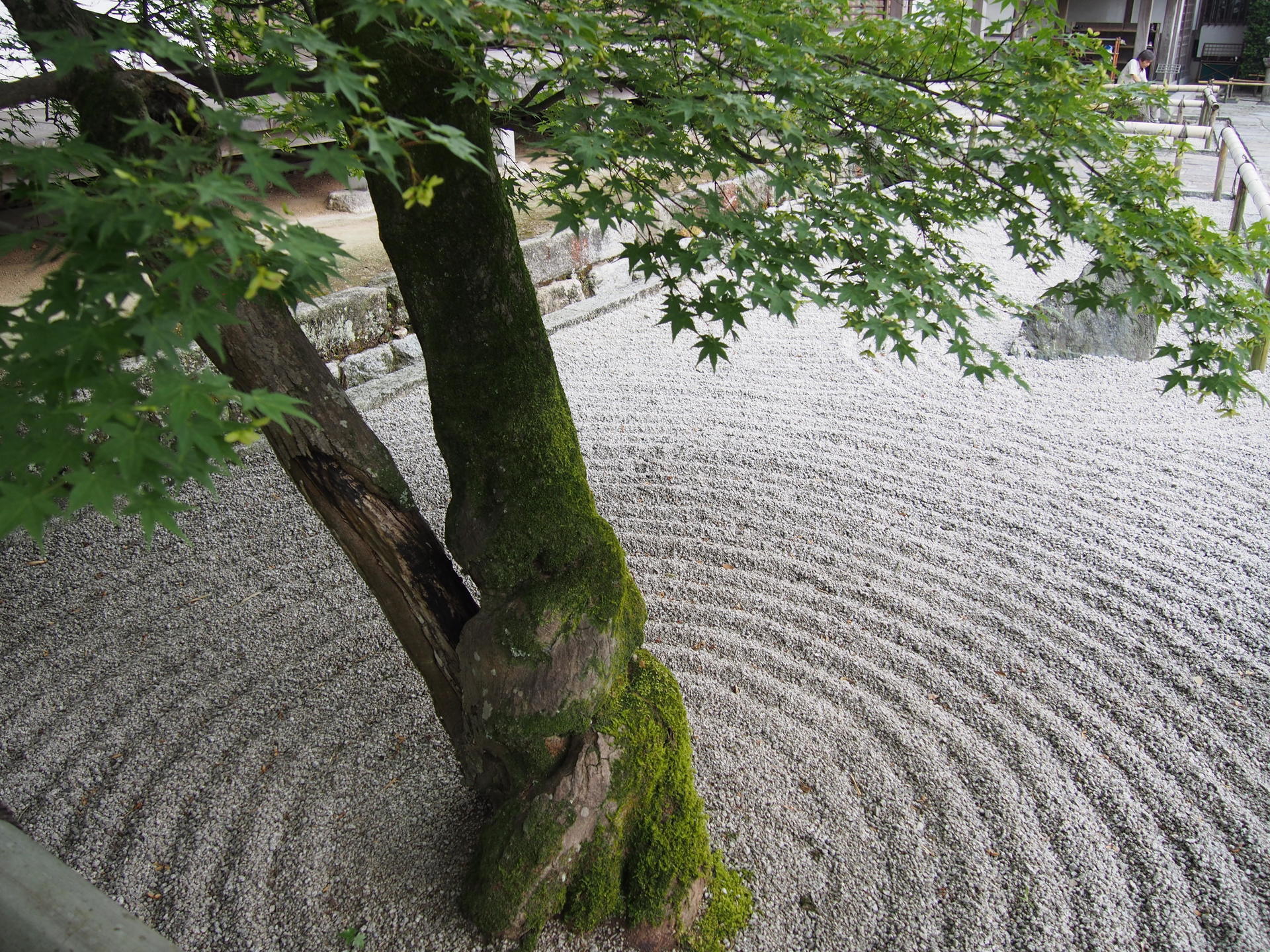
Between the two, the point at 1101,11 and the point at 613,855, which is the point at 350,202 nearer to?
the point at 613,855

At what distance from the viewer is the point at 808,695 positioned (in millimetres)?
3377

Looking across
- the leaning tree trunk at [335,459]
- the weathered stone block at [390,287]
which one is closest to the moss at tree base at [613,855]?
the leaning tree trunk at [335,459]

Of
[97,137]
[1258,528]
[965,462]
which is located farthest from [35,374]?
[1258,528]

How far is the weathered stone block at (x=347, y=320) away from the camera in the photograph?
227 inches

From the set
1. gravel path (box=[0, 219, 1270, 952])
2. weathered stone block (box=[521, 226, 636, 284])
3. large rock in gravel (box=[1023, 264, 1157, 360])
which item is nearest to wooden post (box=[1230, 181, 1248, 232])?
large rock in gravel (box=[1023, 264, 1157, 360])

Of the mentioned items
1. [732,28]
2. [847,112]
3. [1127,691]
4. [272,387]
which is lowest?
[1127,691]

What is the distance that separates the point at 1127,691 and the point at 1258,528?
5.59ft

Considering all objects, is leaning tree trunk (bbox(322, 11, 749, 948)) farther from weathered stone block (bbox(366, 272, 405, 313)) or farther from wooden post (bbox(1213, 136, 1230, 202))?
wooden post (bbox(1213, 136, 1230, 202))

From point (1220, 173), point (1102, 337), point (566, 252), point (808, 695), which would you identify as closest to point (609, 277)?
point (566, 252)

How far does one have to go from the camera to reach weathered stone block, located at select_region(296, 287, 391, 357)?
5766 millimetres

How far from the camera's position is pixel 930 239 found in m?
2.52

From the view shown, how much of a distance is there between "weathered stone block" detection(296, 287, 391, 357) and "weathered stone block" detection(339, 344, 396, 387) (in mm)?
87

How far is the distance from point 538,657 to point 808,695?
1358mm

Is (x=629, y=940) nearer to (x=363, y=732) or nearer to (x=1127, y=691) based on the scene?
(x=363, y=732)
